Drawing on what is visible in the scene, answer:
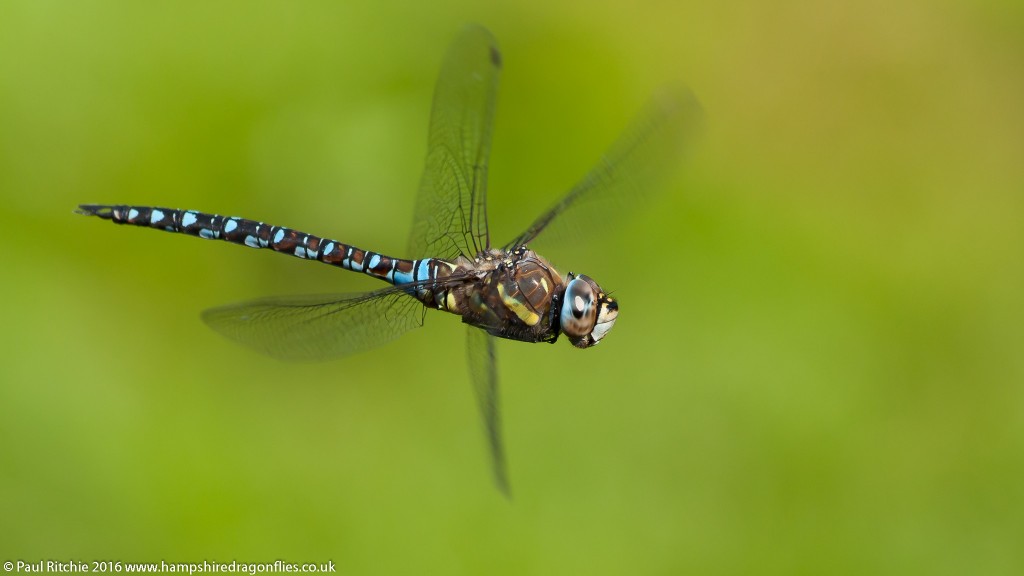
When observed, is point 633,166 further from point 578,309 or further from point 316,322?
point 316,322

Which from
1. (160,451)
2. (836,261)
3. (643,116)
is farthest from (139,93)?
(836,261)

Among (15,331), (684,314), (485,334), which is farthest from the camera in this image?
(684,314)

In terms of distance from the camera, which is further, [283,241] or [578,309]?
[283,241]

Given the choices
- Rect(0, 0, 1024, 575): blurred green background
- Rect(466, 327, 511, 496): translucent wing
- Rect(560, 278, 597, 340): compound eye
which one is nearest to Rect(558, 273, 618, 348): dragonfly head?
Rect(560, 278, 597, 340): compound eye

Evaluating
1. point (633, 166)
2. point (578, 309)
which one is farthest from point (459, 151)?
point (578, 309)

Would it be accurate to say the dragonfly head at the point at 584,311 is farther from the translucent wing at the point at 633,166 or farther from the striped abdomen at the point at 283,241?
the striped abdomen at the point at 283,241

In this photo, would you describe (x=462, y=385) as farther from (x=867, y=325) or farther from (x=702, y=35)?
(x=702, y=35)

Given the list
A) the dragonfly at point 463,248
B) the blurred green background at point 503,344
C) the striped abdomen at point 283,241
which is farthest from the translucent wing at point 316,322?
the blurred green background at point 503,344
